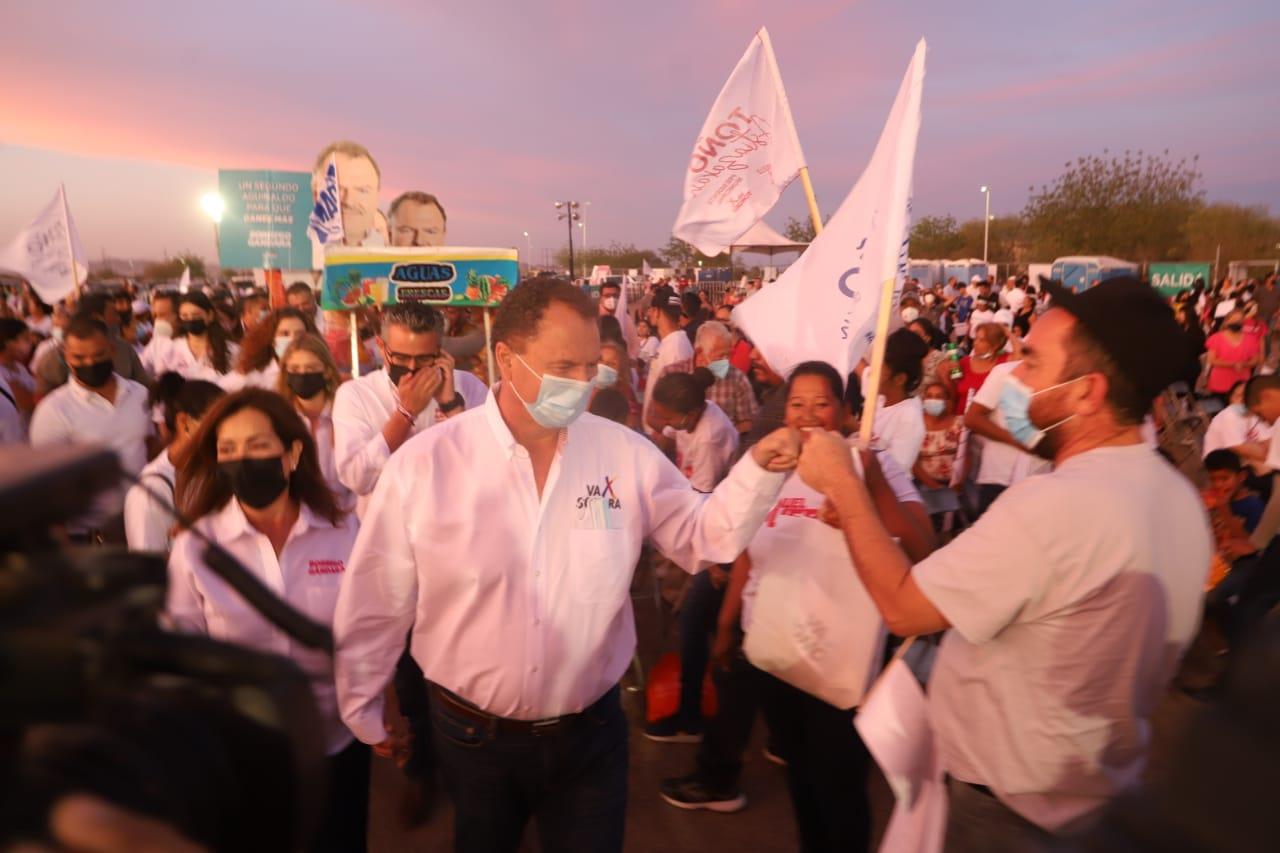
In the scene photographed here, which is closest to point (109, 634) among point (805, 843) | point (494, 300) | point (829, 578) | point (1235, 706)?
point (1235, 706)

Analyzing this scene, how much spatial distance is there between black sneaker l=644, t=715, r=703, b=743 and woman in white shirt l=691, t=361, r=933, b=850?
4.77 ft

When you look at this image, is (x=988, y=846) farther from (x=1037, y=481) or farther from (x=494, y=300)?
(x=494, y=300)

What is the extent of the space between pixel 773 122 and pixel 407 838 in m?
4.08

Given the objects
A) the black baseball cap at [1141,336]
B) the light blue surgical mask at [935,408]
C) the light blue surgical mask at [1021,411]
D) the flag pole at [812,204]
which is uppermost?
the flag pole at [812,204]

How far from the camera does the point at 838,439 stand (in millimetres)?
2441

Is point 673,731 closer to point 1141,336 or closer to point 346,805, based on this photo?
point 346,805

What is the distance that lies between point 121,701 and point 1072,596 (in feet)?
5.78

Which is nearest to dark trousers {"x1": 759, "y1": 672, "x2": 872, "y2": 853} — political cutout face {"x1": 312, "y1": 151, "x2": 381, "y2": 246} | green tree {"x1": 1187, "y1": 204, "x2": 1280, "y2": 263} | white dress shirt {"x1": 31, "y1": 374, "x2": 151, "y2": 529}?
white dress shirt {"x1": 31, "y1": 374, "x2": 151, "y2": 529}

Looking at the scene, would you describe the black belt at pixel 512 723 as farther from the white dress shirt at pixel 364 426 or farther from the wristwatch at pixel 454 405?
the wristwatch at pixel 454 405

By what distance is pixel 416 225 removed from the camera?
337 inches

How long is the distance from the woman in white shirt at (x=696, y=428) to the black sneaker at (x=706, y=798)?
1760mm

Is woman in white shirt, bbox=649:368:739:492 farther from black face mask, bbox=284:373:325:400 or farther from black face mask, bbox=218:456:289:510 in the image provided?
black face mask, bbox=218:456:289:510

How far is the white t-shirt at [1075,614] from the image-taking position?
1773mm

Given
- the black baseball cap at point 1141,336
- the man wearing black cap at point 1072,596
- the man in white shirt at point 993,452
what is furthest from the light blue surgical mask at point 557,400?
the man in white shirt at point 993,452
